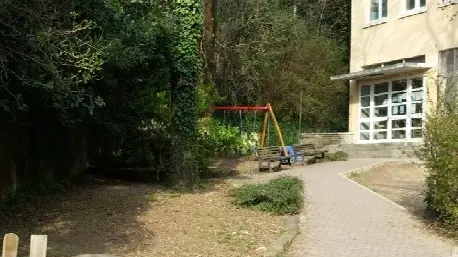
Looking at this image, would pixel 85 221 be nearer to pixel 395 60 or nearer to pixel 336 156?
pixel 336 156

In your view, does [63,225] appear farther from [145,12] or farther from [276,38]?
[276,38]

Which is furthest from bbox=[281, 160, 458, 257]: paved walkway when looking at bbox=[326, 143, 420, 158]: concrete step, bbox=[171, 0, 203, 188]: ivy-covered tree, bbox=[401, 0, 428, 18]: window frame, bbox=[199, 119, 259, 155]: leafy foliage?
bbox=[401, 0, 428, 18]: window frame

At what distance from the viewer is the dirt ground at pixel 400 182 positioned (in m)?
12.3

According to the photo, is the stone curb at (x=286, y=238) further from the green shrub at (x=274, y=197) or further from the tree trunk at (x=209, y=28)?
the tree trunk at (x=209, y=28)

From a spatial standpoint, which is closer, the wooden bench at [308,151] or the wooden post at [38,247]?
the wooden post at [38,247]

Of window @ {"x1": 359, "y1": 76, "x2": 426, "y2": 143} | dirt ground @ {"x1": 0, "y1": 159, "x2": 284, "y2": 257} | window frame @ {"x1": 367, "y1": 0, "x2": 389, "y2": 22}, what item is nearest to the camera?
dirt ground @ {"x1": 0, "y1": 159, "x2": 284, "y2": 257}

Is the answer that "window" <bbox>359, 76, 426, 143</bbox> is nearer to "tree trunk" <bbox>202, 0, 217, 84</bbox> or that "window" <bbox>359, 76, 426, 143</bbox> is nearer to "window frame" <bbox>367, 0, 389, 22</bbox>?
"window frame" <bbox>367, 0, 389, 22</bbox>

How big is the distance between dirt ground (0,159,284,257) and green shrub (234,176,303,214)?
0.24 m

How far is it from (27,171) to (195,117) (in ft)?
13.2

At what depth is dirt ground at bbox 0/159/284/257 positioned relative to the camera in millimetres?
8562

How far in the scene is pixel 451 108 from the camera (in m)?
9.81

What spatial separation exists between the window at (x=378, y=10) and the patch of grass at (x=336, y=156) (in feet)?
19.9

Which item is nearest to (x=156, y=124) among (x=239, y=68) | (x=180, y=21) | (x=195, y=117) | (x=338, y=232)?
(x=195, y=117)

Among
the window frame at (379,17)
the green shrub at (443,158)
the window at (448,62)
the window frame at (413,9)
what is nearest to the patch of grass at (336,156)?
the window at (448,62)
